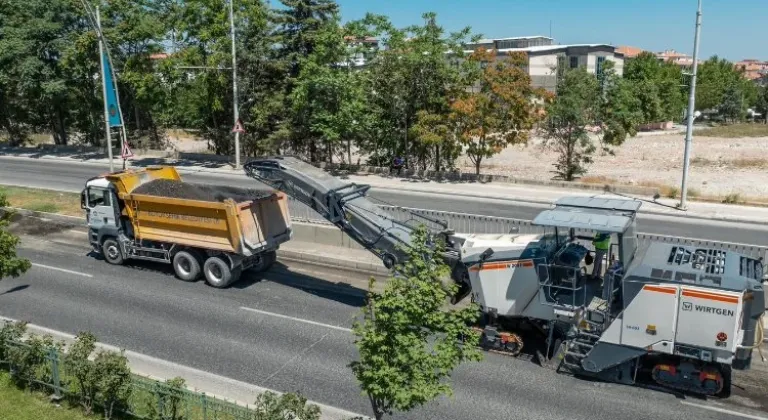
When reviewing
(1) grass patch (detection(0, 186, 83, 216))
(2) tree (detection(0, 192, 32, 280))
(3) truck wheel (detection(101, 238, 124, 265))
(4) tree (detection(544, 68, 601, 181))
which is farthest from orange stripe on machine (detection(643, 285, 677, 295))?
(4) tree (detection(544, 68, 601, 181))

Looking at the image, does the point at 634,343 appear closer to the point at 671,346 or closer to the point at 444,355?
the point at 671,346

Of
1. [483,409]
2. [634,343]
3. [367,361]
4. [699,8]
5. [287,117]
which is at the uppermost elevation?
[699,8]

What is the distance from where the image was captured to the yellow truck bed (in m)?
16.4

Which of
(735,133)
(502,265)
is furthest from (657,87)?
(502,265)

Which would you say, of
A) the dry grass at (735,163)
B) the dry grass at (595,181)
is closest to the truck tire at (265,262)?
the dry grass at (595,181)

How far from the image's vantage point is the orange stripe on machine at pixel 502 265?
40.2ft

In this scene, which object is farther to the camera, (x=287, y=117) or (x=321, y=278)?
(x=287, y=117)

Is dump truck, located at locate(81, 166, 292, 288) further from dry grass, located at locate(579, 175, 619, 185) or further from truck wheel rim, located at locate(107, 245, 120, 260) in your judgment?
dry grass, located at locate(579, 175, 619, 185)

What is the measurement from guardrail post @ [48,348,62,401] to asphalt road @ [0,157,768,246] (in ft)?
32.0

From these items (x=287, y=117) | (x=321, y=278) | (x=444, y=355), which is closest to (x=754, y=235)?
(x=321, y=278)

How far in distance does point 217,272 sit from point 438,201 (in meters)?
13.9

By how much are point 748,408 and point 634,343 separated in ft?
6.98

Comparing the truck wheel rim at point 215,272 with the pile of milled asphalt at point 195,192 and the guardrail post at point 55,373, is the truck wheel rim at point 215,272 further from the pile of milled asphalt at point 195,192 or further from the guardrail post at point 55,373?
the guardrail post at point 55,373

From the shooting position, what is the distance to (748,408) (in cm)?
1077
